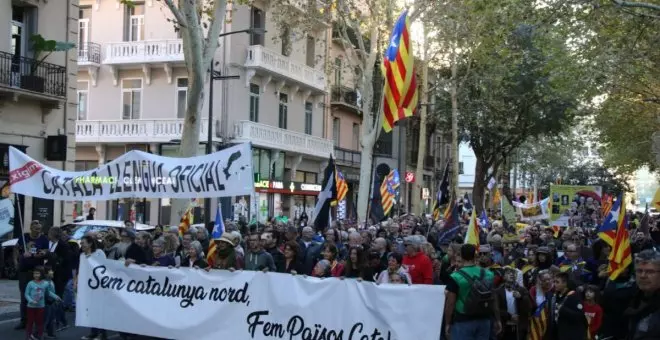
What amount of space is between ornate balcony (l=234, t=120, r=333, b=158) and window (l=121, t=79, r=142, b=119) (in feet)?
14.2

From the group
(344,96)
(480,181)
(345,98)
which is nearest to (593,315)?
(344,96)

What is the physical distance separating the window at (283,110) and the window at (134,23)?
6991 mm

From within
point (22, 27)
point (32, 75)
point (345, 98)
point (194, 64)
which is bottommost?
point (194, 64)

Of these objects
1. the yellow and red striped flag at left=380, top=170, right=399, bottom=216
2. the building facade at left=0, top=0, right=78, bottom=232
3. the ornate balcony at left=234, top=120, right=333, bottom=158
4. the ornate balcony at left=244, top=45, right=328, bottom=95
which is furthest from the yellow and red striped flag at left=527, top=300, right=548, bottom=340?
the ornate balcony at left=244, top=45, right=328, bottom=95

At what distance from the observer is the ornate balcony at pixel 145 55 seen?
104 ft

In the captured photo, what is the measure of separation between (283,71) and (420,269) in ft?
84.1

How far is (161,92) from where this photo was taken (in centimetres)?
3291

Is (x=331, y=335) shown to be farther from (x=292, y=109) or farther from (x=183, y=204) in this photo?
(x=292, y=109)

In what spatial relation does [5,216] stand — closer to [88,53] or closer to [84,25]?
[88,53]

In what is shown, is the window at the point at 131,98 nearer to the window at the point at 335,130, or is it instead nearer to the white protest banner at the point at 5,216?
the window at the point at 335,130

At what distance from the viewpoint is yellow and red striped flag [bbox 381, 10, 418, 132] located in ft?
43.3

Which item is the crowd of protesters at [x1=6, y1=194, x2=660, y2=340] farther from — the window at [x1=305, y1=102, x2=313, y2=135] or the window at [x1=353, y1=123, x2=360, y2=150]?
the window at [x1=353, y1=123, x2=360, y2=150]

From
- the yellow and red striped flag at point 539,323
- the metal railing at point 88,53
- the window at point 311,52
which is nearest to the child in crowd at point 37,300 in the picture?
the yellow and red striped flag at point 539,323

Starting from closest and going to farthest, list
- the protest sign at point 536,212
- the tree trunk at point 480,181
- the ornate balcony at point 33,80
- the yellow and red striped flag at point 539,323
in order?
the yellow and red striped flag at point 539,323 → the ornate balcony at point 33,80 → the protest sign at point 536,212 → the tree trunk at point 480,181
